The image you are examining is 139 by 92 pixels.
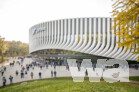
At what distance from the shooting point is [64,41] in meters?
33.4

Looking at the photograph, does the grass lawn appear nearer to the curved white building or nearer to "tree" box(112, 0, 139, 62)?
"tree" box(112, 0, 139, 62)

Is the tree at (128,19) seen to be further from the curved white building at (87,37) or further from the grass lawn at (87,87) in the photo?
the curved white building at (87,37)

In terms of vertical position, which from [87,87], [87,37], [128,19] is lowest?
[87,87]

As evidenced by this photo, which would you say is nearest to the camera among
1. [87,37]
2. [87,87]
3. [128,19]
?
[128,19]

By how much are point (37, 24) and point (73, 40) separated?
21920 millimetres

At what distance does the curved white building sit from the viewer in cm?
2873

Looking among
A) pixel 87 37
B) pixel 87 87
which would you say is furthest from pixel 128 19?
pixel 87 37

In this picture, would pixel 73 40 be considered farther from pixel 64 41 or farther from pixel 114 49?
pixel 114 49

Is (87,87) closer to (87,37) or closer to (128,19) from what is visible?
(128,19)

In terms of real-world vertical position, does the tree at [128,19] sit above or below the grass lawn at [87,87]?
above

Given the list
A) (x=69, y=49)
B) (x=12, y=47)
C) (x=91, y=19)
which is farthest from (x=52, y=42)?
(x=12, y=47)

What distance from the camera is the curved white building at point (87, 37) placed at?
2873cm

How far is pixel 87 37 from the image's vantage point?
30.6 meters

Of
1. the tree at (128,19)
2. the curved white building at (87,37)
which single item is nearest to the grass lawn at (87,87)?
the tree at (128,19)
